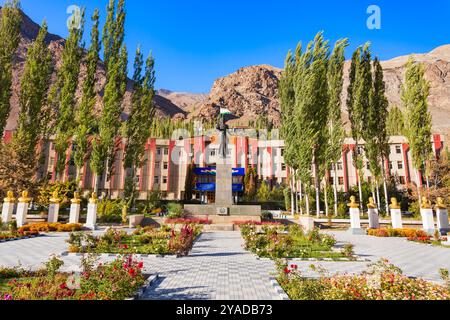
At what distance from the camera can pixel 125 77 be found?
3331 cm

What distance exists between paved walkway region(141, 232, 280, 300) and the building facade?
39.8m

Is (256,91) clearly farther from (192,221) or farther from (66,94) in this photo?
(192,221)

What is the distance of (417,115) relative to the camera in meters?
27.2

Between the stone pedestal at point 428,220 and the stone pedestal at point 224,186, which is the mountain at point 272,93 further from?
the stone pedestal at point 428,220

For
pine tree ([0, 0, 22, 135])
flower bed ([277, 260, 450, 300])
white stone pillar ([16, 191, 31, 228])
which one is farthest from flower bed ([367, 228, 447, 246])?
pine tree ([0, 0, 22, 135])

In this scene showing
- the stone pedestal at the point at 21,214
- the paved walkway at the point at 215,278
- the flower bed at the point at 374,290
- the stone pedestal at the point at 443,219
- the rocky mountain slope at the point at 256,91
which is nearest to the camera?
the flower bed at the point at 374,290

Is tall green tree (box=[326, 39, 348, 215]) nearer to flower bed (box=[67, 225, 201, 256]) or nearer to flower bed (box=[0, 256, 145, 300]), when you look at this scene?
flower bed (box=[67, 225, 201, 256])

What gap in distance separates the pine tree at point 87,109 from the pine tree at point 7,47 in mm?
7415

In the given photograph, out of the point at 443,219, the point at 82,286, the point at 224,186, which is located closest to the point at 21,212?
the point at 224,186

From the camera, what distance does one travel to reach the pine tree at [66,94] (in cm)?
3067

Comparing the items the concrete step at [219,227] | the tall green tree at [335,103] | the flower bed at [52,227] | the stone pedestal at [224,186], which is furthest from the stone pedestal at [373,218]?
the flower bed at [52,227]
